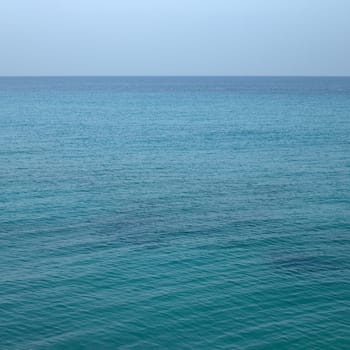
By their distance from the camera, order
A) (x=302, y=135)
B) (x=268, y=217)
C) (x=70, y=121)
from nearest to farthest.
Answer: (x=268, y=217), (x=302, y=135), (x=70, y=121)

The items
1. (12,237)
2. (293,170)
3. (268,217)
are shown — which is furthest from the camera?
(293,170)

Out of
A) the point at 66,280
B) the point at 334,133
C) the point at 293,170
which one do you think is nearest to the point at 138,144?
the point at 293,170

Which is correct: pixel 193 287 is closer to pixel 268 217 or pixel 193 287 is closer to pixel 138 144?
pixel 268 217

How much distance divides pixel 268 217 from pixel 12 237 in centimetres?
2156

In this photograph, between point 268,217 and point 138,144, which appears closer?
point 268,217

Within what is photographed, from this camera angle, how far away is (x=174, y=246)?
4153cm

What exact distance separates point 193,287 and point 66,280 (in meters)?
8.04

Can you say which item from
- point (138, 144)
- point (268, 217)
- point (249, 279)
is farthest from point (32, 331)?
point (138, 144)

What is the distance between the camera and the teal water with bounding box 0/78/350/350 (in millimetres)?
29906

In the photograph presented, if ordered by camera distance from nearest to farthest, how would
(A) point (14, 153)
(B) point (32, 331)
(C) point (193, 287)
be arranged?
(B) point (32, 331), (C) point (193, 287), (A) point (14, 153)

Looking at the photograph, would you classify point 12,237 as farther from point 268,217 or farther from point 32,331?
point 268,217

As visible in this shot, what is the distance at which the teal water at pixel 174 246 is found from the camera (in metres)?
29.9

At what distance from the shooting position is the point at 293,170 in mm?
68375

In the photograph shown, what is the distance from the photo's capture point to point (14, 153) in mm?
76875
